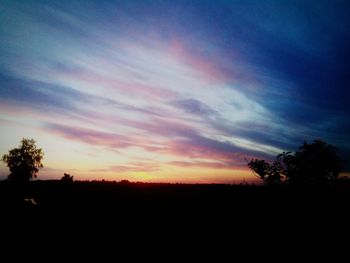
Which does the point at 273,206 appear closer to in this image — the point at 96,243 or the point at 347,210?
the point at 347,210

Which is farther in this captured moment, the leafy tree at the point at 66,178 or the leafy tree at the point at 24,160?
the leafy tree at the point at 24,160

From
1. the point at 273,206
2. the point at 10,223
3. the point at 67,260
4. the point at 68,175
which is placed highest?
the point at 68,175

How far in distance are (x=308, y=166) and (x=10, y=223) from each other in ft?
110

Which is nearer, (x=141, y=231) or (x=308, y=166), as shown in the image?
(x=141, y=231)

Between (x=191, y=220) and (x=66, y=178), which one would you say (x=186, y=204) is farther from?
(x=66, y=178)

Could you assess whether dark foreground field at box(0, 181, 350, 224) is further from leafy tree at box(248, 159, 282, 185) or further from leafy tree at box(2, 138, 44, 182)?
leafy tree at box(2, 138, 44, 182)

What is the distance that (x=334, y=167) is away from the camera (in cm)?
3366

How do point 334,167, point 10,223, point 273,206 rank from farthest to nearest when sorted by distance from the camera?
point 334,167 < point 273,206 < point 10,223

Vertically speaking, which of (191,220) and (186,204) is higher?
(186,204)

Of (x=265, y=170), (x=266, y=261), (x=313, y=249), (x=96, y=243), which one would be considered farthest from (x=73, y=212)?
(x=265, y=170)

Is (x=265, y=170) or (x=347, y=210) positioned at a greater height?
(x=265, y=170)

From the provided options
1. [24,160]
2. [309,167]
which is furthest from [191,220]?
[24,160]

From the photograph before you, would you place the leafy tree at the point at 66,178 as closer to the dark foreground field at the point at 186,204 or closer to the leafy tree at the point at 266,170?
the dark foreground field at the point at 186,204

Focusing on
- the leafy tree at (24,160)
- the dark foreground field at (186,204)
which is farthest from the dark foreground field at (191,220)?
the leafy tree at (24,160)
